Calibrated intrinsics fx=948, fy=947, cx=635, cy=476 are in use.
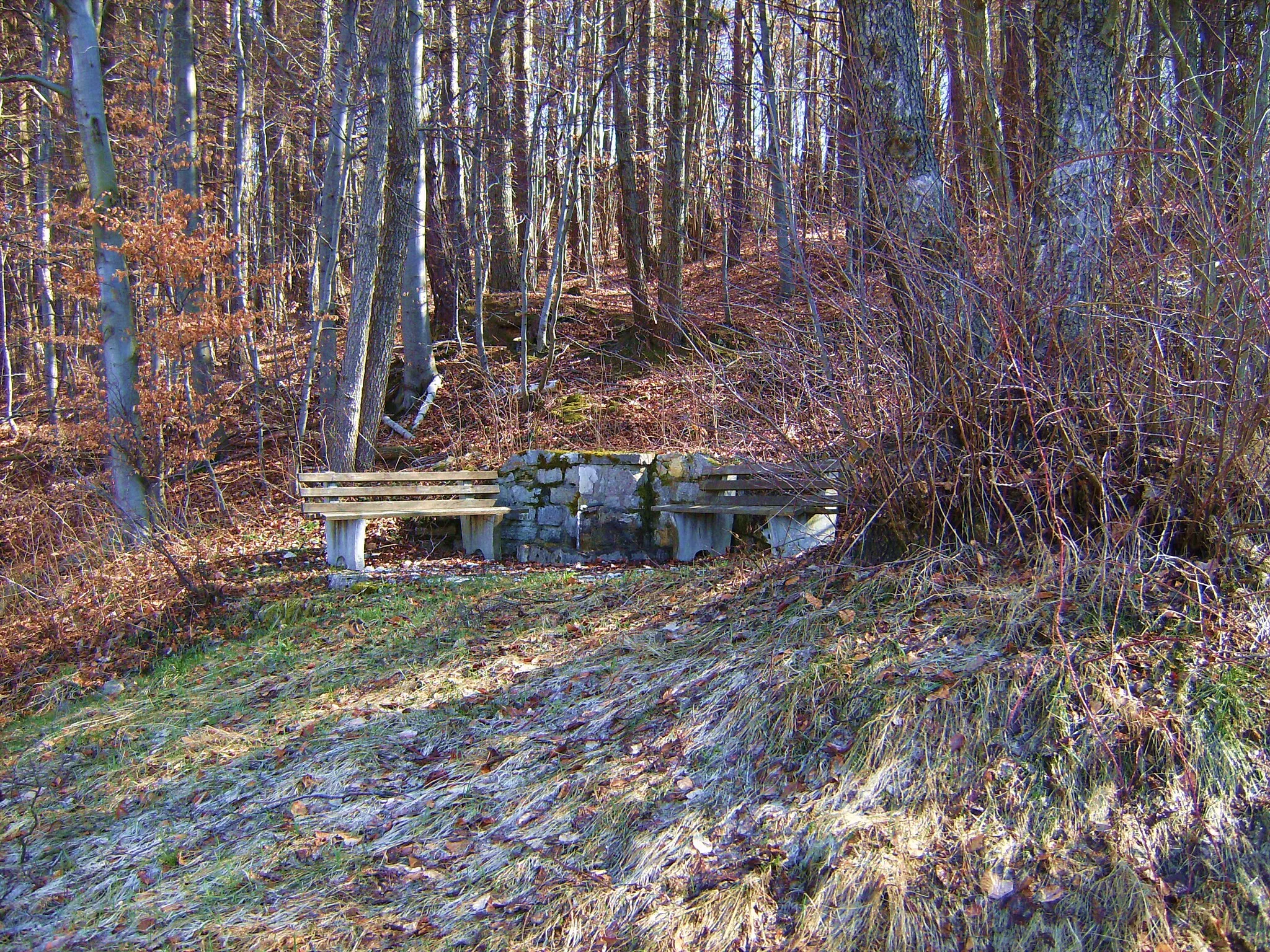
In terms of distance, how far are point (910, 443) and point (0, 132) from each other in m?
16.0

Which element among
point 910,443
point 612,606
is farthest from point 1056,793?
point 612,606

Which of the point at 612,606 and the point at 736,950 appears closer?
the point at 736,950

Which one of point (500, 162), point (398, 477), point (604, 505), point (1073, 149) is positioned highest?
point (500, 162)

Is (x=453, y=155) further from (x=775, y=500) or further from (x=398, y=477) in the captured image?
(x=775, y=500)

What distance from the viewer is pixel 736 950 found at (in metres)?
2.93

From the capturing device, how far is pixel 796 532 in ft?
22.4

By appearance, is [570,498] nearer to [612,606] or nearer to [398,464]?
[612,606]

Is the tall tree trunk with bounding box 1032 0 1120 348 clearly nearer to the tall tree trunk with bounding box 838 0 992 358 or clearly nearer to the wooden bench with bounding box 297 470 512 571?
the tall tree trunk with bounding box 838 0 992 358

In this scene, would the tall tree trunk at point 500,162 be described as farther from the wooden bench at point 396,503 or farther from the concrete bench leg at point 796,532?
the concrete bench leg at point 796,532

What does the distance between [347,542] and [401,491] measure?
0.69 metres

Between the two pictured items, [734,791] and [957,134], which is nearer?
[734,791]

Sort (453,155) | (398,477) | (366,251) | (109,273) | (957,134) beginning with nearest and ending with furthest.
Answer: (957,134)
(398,477)
(109,273)
(366,251)
(453,155)

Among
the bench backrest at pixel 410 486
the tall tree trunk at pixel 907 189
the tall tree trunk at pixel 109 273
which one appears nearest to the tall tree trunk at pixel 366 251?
the bench backrest at pixel 410 486

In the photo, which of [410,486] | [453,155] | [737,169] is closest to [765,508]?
[737,169]
